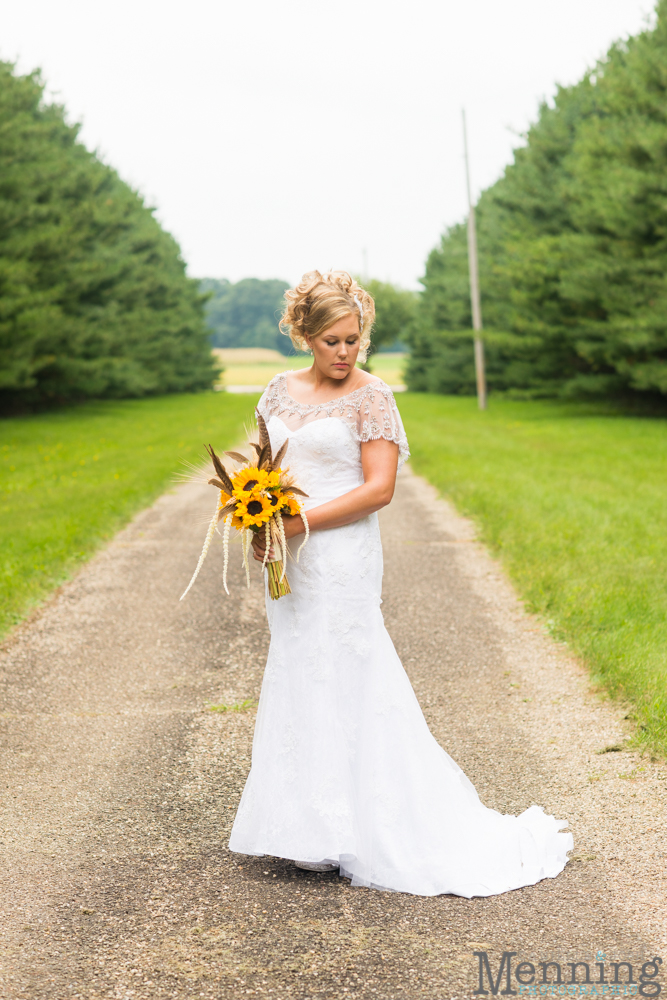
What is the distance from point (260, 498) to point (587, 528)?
725 centimetres

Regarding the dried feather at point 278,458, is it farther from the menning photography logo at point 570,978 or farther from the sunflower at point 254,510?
the menning photography logo at point 570,978

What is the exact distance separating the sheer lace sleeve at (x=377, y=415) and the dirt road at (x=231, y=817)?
1680 mm

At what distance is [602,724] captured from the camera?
4.81m

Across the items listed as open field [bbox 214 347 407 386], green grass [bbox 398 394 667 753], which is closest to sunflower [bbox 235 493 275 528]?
green grass [bbox 398 394 667 753]

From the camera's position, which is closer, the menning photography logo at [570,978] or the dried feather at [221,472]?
the menning photography logo at [570,978]

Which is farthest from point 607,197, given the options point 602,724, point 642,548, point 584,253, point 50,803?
point 50,803

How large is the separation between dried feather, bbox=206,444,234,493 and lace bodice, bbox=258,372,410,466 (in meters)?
0.34

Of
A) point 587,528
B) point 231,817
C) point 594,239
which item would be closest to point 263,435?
point 231,817

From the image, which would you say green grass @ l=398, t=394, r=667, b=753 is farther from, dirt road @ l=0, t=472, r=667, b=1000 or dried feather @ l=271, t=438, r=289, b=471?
dried feather @ l=271, t=438, r=289, b=471

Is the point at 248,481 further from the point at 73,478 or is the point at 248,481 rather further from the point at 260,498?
the point at 73,478

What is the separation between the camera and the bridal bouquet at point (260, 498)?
326 cm

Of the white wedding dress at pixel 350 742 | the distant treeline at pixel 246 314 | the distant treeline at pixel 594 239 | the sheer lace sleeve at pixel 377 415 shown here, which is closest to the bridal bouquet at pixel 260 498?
the white wedding dress at pixel 350 742

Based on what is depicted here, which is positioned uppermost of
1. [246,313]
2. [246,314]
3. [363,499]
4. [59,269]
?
[59,269]

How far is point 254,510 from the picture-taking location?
3.28 m
